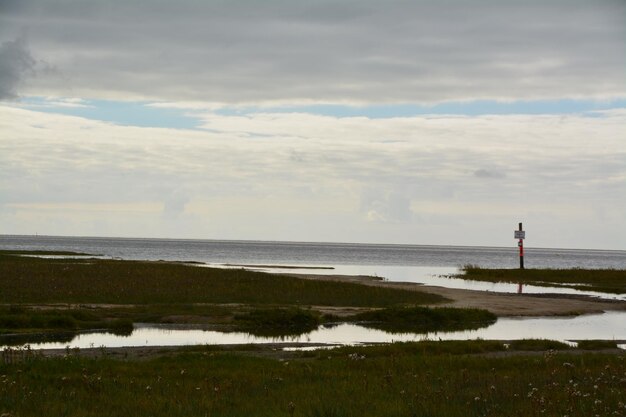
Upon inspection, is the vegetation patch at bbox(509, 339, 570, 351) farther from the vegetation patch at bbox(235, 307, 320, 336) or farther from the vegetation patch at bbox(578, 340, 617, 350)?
the vegetation patch at bbox(235, 307, 320, 336)

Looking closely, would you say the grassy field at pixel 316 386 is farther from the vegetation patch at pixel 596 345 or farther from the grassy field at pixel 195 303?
the grassy field at pixel 195 303

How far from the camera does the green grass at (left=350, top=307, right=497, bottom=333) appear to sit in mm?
37625

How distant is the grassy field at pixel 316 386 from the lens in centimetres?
1413

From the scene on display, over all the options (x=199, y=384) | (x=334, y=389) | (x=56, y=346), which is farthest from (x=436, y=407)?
(x=56, y=346)

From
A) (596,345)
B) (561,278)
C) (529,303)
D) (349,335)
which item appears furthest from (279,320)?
(561,278)

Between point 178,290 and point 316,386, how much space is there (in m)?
33.1

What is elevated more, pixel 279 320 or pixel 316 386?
pixel 316 386

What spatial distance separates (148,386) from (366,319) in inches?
931

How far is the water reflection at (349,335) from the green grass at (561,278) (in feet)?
109

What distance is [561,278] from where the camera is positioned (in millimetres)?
80312

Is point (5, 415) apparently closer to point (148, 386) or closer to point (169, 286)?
point (148, 386)

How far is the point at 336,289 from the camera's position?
52594 mm

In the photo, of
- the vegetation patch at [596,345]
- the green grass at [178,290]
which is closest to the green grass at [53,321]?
the green grass at [178,290]

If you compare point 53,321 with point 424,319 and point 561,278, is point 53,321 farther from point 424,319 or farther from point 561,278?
point 561,278
